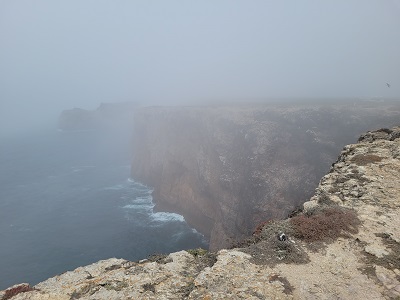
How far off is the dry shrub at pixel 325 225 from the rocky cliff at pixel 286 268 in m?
0.05

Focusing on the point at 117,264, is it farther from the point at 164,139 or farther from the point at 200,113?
the point at 164,139

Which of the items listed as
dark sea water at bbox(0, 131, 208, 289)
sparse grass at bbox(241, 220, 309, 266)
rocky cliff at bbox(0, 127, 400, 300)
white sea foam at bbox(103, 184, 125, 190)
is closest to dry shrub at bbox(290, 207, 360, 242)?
rocky cliff at bbox(0, 127, 400, 300)

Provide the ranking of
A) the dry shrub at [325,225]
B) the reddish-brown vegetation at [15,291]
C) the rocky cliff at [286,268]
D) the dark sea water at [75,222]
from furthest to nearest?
the dark sea water at [75,222] < the dry shrub at [325,225] < the reddish-brown vegetation at [15,291] < the rocky cliff at [286,268]

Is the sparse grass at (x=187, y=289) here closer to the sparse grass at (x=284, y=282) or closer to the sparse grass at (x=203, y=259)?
the sparse grass at (x=203, y=259)

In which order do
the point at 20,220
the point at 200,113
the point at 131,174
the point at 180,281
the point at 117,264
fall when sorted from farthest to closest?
the point at 131,174
the point at 200,113
the point at 20,220
the point at 117,264
the point at 180,281

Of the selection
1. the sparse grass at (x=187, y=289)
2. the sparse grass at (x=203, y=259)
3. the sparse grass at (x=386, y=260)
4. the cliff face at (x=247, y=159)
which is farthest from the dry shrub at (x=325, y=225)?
the cliff face at (x=247, y=159)

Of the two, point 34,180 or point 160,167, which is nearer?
point 160,167

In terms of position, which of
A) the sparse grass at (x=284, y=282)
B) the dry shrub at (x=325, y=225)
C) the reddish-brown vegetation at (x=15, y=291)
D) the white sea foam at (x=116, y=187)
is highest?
the dry shrub at (x=325, y=225)

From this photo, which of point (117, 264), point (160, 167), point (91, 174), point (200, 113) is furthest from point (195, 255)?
point (91, 174)

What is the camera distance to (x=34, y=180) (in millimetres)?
123500

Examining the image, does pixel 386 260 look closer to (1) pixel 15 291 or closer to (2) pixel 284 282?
(2) pixel 284 282

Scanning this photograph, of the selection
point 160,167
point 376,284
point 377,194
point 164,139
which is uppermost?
point 377,194

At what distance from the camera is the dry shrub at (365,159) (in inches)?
865

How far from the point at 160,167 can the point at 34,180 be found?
64.4 metres
